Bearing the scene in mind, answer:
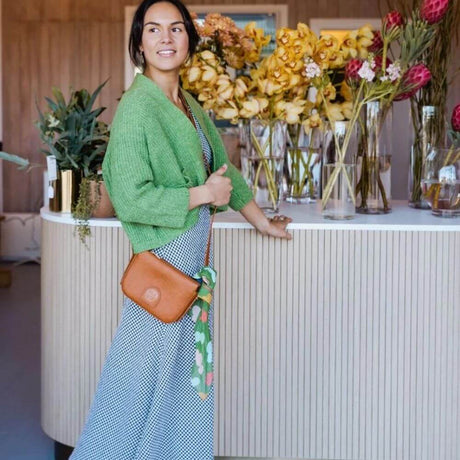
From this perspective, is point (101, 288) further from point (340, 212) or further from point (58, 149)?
point (340, 212)

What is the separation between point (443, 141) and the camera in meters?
3.11

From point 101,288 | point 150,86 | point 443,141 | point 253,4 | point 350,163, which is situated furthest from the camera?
point 253,4

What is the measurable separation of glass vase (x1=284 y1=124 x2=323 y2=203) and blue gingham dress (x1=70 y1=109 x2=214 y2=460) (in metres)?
0.96

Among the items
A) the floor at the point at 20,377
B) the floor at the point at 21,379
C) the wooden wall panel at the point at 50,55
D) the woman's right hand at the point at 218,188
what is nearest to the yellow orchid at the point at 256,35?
the woman's right hand at the point at 218,188

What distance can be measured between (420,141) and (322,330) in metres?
0.88

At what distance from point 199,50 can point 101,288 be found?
0.91m

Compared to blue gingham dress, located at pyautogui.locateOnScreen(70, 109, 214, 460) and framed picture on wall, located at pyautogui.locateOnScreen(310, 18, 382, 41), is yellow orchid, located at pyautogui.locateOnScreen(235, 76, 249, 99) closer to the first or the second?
blue gingham dress, located at pyautogui.locateOnScreen(70, 109, 214, 460)

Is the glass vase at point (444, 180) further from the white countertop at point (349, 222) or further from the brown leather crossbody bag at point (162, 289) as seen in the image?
the brown leather crossbody bag at point (162, 289)

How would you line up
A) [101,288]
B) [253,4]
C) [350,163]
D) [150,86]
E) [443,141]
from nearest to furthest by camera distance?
1. [150,86]
2. [101,288]
3. [350,163]
4. [443,141]
5. [253,4]

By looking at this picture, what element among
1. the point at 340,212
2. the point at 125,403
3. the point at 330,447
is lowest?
the point at 330,447

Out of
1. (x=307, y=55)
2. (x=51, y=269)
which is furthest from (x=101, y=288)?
(x=307, y=55)

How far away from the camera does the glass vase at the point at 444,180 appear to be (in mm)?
2795

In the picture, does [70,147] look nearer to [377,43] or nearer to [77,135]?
[77,135]

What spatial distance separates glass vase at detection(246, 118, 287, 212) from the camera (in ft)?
9.52
